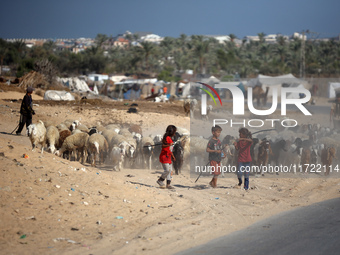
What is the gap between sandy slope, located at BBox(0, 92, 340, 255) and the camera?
674cm

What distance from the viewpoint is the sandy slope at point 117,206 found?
6.74 meters

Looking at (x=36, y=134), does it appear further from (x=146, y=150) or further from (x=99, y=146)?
(x=146, y=150)

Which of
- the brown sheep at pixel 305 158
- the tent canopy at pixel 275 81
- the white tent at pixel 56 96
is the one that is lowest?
the brown sheep at pixel 305 158

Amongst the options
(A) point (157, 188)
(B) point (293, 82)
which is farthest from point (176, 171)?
(B) point (293, 82)

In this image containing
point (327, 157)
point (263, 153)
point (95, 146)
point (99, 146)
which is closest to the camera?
point (95, 146)

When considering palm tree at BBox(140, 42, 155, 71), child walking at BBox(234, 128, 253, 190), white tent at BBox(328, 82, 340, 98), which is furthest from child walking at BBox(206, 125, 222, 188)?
palm tree at BBox(140, 42, 155, 71)

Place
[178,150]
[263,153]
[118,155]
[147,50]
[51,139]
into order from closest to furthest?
[118,155] → [178,150] → [263,153] → [51,139] → [147,50]

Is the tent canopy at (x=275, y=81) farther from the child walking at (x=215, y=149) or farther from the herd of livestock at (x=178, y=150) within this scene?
the child walking at (x=215, y=149)

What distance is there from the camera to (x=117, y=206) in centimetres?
848

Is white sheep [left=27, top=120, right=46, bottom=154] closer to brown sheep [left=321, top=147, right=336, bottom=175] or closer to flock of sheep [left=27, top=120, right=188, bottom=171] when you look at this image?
flock of sheep [left=27, top=120, right=188, bottom=171]

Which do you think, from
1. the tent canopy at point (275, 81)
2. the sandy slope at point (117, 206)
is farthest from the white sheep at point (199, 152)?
the tent canopy at point (275, 81)

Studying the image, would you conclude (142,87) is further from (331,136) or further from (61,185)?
(61,185)

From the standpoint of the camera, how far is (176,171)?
41.5 feet

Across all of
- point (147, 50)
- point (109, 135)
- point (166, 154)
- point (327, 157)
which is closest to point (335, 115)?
point (327, 157)
